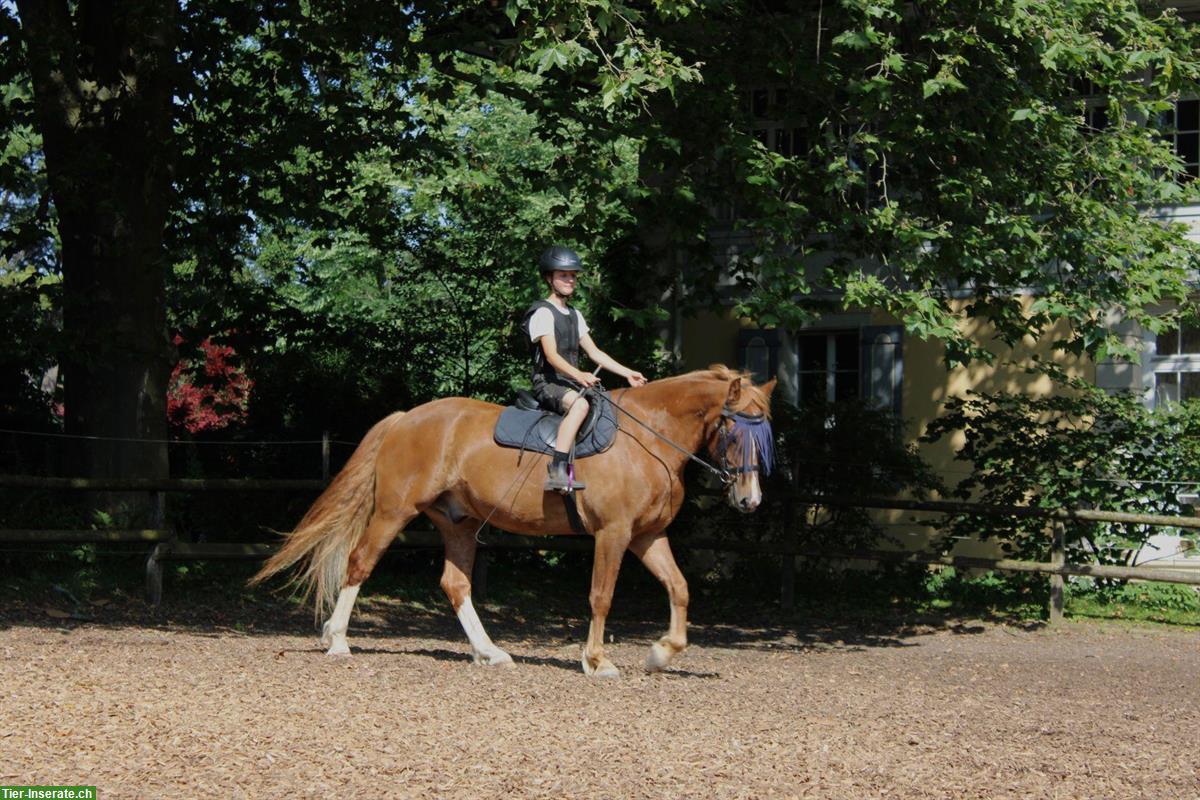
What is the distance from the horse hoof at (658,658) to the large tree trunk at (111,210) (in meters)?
6.26

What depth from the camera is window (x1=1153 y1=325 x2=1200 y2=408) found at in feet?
52.4

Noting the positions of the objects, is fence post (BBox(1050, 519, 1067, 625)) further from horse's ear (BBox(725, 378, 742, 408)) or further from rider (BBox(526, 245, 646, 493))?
rider (BBox(526, 245, 646, 493))

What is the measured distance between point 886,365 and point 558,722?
10.6 metres

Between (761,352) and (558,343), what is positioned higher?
(761,352)

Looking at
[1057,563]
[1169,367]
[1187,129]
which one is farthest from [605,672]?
[1187,129]

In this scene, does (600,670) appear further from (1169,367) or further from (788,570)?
(1169,367)

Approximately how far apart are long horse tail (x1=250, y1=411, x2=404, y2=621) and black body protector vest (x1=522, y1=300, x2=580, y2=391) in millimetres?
1305

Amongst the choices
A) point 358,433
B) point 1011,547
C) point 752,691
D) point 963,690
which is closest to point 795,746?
point 752,691

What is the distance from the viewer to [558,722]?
7.22 meters

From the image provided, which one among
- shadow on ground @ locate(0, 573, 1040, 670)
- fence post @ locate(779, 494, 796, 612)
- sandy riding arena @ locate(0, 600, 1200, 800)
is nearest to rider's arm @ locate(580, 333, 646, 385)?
sandy riding arena @ locate(0, 600, 1200, 800)

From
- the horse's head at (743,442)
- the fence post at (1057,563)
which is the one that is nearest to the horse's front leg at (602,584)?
the horse's head at (743,442)

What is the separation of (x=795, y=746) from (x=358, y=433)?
9.84m

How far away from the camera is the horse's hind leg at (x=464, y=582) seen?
955cm

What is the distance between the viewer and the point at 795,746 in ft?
22.6
